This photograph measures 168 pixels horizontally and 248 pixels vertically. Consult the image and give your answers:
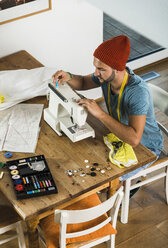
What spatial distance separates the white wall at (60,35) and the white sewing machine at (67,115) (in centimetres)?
104

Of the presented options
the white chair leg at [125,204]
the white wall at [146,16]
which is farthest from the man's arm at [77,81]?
the white wall at [146,16]

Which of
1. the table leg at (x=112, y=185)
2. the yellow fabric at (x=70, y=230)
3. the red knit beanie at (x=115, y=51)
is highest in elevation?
the red knit beanie at (x=115, y=51)

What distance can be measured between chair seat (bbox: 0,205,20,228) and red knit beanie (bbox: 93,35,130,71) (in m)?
1.01

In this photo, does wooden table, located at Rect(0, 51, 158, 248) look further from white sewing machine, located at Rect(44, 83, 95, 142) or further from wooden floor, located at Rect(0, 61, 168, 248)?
wooden floor, located at Rect(0, 61, 168, 248)

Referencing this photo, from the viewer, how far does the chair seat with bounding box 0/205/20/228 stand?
1848 mm

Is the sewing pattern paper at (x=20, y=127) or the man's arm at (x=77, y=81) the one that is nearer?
the sewing pattern paper at (x=20, y=127)

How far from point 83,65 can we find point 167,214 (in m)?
1.68

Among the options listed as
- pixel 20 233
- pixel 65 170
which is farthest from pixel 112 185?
pixel 20 233

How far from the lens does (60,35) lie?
304 centimetres

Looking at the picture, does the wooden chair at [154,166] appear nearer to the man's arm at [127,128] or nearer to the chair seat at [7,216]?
the man's arm at [127,128]

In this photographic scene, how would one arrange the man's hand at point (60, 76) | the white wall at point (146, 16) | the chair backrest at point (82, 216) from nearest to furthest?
the white wall at point (146, 16)
the chair backrest at point (82, 216)
the man's hand at point (60, 76)

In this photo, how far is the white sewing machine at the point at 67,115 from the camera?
179 centimetres

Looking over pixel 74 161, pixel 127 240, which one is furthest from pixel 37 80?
pixel 127 240

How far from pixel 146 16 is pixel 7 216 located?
1670 millimetres
